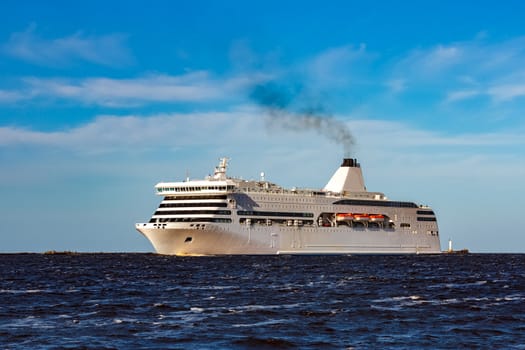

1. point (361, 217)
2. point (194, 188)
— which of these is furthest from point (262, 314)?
point (361, 217)

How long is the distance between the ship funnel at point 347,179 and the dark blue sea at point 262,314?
70.5 metres

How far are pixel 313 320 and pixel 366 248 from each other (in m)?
90.7

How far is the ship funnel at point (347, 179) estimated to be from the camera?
129000 mm

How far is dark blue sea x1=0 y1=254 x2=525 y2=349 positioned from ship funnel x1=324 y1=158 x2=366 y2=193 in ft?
231

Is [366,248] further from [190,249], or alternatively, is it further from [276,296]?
[276,296]

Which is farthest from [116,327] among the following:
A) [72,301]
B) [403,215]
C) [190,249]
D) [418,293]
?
[403,215]

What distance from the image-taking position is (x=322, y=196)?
392ft

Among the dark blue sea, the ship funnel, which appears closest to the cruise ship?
the ship funnel

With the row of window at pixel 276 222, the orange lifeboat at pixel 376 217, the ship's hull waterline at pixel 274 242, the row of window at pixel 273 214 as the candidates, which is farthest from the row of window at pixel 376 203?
the row of window at pixel 276 222

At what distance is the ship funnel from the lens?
5079 inches

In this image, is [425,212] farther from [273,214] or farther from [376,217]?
[273,214]

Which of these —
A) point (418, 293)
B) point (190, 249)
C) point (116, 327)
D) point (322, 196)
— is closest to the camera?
point (116, 327)

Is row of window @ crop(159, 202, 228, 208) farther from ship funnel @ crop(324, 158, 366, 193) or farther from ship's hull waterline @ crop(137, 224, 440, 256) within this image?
ship funnel @ crop(324, 158, 366, 193)

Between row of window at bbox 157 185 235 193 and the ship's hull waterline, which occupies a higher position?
row of window at bbox 157 185 235 193
